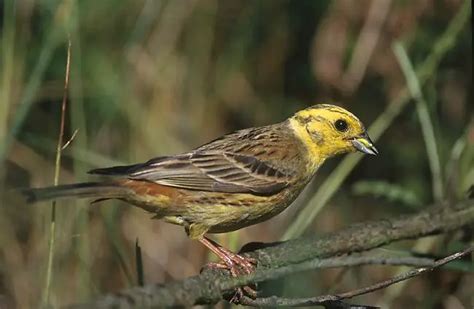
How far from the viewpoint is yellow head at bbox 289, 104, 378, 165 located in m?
4.23

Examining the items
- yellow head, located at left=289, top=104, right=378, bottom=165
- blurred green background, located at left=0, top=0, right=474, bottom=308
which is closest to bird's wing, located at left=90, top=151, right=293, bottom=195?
yellow head, located at left=289, top=104, right=378, bottom=165

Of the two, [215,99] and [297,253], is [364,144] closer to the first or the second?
[297,253]

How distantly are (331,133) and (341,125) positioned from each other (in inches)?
2.4

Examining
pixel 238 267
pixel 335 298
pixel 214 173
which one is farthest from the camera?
pixel 214 173

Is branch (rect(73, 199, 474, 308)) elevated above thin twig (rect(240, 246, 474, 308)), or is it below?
above

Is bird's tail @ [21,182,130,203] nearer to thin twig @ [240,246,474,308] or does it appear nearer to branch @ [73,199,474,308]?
branch @ [73,199,474,308]

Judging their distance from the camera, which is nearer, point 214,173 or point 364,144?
point 214,173

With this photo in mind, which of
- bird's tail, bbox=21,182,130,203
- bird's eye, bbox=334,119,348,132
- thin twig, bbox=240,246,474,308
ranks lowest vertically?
thin twig, bbox=240,246,474,308

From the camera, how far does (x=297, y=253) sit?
3578 mm

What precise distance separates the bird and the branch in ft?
0.45

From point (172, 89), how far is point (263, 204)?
229cm

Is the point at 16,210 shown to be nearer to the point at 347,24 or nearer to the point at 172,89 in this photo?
the point at 172,89

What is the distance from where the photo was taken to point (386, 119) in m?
4.75

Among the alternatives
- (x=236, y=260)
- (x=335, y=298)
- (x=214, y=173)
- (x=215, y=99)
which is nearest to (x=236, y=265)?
(x=236, y=260)
